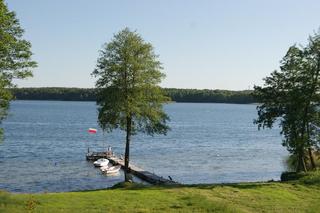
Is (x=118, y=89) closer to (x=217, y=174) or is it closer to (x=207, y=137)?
(x=217, y=174)

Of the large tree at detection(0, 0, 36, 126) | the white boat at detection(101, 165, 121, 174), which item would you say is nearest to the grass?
the large tree at detection(0, 0, 36, 126)

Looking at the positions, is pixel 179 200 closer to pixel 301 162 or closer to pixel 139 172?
pixel 301 162

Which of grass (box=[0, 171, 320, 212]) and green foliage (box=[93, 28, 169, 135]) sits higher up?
green foliage (box=[93, 28, 169, 135])

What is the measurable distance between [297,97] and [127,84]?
15.1 meters

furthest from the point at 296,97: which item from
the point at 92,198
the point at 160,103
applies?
the point at 92,198

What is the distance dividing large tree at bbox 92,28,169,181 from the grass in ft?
36.7

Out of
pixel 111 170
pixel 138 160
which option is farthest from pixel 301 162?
pixel 138 160

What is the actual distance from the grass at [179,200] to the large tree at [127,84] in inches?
440

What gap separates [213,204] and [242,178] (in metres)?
34.8

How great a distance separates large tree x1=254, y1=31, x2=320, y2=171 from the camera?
40.6 m

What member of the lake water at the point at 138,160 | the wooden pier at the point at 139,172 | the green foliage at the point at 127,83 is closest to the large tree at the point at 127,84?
the green foliage at the point at 127,83

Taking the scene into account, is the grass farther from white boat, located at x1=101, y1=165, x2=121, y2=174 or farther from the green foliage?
white boat, located at x1=101, y1=165, x2=121, y2=174

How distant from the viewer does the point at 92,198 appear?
27094mm

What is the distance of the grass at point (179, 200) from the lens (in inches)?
941
